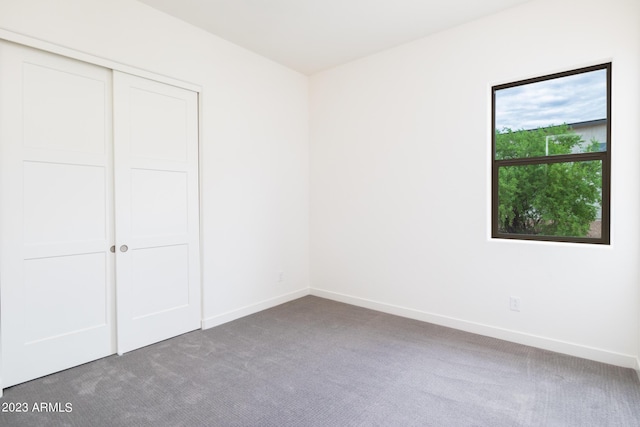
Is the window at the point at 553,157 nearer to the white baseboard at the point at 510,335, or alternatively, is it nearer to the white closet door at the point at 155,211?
the white baseboard at the point at 510,335

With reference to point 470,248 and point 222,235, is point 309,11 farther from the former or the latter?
point 470,248

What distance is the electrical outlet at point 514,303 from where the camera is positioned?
2.99 m

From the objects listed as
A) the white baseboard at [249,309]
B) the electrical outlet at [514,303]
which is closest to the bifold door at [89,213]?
the white baseboard at [249,309]

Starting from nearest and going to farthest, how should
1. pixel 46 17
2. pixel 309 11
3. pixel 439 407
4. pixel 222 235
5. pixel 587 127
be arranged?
1. pixel 439 407
2. pixel 46 17
3. pixel 587 127
4. pixel 309 11
5. pixel 222 235

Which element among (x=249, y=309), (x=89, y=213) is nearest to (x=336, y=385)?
(x=249, y=309)

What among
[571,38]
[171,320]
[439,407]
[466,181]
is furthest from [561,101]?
[171,320]

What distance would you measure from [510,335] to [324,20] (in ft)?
11.3

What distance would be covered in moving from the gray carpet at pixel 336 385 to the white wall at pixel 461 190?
0.36 m

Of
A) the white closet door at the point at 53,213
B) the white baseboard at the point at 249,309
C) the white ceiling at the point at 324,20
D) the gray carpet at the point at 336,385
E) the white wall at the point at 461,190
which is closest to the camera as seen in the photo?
the gray carpet at the point at 336,385

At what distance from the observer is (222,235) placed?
354 cm

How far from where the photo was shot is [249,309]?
3.81 metres

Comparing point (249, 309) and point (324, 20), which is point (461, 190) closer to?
point (324, 20)

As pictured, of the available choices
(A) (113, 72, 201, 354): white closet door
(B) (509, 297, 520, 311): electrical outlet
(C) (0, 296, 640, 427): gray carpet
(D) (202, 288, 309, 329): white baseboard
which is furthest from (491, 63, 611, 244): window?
(A) (113, 72, 201, 354): white closet door

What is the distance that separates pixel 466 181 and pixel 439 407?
2.05m
